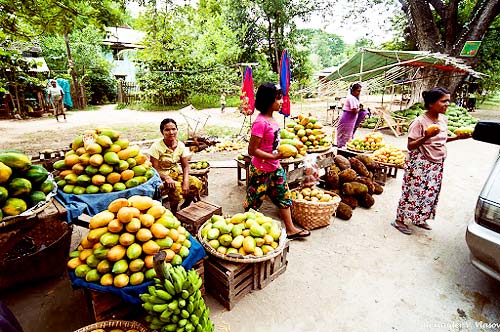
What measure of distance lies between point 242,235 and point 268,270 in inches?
18.0

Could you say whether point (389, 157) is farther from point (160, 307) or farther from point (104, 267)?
point (104, 267)

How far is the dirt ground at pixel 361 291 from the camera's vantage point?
251 cm

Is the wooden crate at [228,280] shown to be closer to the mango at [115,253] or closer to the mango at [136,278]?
the mango at [136,278]

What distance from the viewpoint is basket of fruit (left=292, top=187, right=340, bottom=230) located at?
3.89 meters

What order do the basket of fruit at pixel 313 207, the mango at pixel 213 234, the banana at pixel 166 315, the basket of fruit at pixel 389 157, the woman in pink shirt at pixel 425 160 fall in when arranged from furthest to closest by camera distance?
the basket of fruit at pixel 389 157 < the basket of fruit at pixel 313 207 < the woman in pink shirt at pixel 425 160 < the mango at pixel 213 234 < the banana at pixel 166 315

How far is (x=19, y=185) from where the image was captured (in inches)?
77.2

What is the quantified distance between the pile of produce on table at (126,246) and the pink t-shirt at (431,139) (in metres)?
3.03

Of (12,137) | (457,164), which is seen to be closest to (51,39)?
(12,137)

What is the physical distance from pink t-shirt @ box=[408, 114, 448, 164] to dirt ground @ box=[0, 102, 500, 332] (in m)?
1.18

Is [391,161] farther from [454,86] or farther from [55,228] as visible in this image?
[454,86]

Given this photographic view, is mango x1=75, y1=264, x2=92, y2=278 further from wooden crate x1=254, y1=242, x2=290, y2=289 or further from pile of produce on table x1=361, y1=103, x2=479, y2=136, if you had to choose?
pile of produce on table x1=361, y1=103, x2=479, y2=136

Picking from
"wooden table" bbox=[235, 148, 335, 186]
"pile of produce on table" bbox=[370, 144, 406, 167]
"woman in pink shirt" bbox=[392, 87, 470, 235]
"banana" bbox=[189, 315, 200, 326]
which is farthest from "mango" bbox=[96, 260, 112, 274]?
"pile of produce on table" bbox=[370, 144, 406, 167]

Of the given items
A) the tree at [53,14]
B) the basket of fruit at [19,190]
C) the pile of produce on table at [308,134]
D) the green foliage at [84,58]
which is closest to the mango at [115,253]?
the basket of fruit at [19,190]

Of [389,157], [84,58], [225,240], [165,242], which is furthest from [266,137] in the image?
[84,58]
